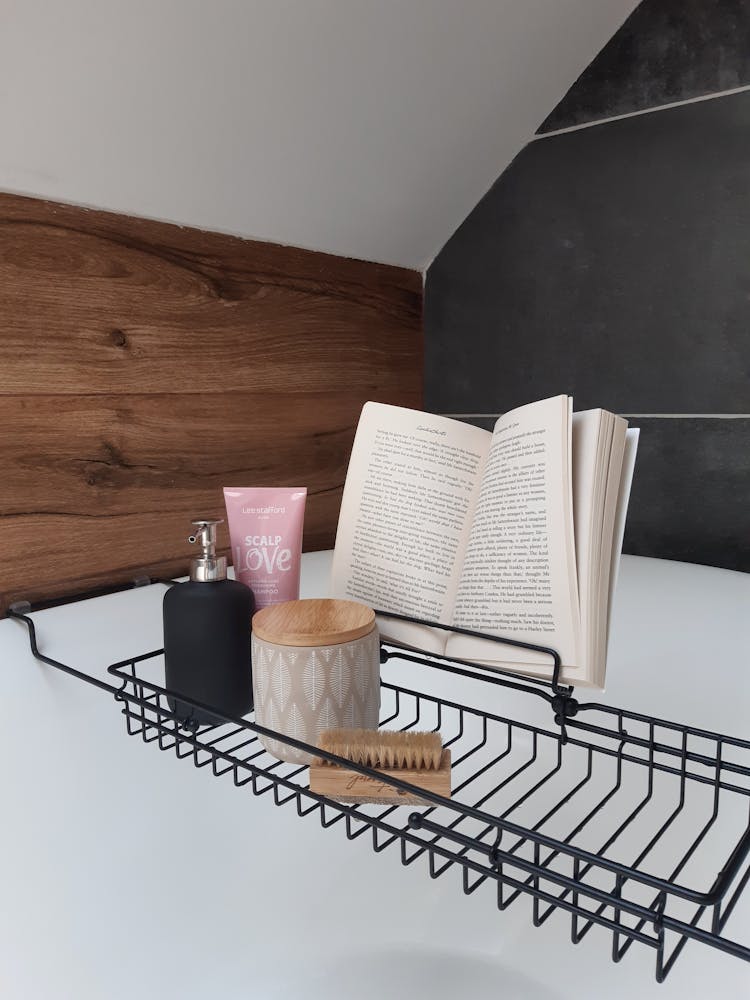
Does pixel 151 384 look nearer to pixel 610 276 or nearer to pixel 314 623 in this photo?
pixel 314 623

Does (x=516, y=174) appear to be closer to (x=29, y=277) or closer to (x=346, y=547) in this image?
(x=29, y=277)

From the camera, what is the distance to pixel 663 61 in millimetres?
1268

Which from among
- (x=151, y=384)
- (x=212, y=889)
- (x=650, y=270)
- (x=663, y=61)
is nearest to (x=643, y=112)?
(x=663, y=61)

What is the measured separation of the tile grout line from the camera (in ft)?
3.97

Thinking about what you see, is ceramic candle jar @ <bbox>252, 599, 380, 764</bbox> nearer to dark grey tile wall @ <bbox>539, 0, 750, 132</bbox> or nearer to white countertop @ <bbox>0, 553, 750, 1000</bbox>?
white countertop @ <bbox>0, 553, 750, 1000</bbox>

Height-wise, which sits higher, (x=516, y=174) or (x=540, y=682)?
(x=516, y=174)

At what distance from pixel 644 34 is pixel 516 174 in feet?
0.91

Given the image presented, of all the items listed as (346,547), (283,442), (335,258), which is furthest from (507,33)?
(346,547)

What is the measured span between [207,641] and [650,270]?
972 millimetres

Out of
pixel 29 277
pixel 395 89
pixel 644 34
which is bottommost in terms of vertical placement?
pixel 29 277

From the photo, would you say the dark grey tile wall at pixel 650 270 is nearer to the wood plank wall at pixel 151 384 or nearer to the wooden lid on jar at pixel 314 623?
the wood plank wall at pixel 151 384

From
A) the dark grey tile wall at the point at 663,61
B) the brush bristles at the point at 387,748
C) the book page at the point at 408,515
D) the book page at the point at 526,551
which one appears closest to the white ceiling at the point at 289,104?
the dark grey tile wall at the point at 663,61

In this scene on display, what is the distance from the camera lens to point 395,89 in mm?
1152

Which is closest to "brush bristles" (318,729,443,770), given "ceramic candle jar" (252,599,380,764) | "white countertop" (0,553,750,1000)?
"ceramic candle jar" (252,599,380,764)
